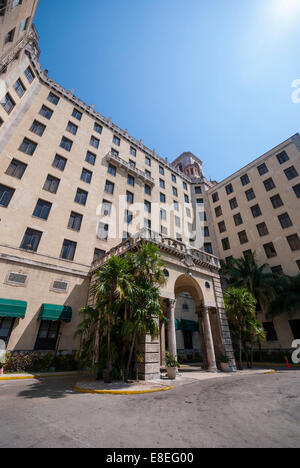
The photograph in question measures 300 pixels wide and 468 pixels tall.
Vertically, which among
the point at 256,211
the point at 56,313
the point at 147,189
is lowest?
the point at 56,313

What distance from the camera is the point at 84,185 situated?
24.1m

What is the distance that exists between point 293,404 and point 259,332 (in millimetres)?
13009

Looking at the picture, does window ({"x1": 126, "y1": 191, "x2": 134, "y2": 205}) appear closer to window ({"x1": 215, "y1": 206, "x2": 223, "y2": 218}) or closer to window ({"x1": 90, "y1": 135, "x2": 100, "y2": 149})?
window ({"x1": 90, "y1": 135, "x2": 100, "y2": 149})

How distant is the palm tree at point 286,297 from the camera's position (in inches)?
897

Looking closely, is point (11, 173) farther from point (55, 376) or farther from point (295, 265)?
point (295, 265)

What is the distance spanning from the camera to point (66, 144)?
82.0 ft

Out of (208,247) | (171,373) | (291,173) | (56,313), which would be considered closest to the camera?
(171,373)

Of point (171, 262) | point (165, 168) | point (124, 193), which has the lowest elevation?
point (171, 262)

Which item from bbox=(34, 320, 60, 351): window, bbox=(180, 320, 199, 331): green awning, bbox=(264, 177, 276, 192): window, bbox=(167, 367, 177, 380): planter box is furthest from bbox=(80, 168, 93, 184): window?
bbox=(264, 177, 276, 192): window

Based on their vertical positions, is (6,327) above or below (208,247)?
below

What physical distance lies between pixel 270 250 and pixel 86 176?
27.8m

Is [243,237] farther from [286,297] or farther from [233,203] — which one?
[286,297]

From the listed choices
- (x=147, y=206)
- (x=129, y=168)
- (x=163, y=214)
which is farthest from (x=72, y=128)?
(x=163, y=214)
